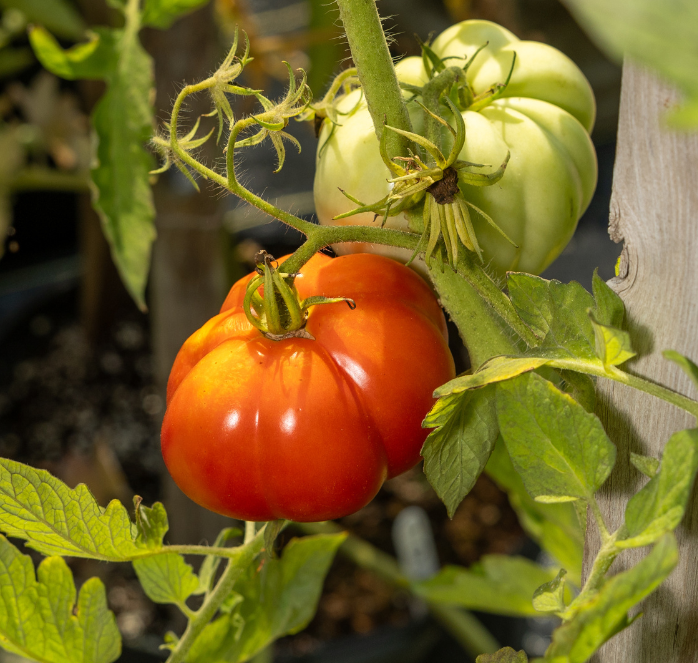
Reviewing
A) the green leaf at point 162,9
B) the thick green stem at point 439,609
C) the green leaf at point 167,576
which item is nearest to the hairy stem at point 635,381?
the green leaf at point 167,576

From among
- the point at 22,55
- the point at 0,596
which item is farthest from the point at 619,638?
the point at 22,55

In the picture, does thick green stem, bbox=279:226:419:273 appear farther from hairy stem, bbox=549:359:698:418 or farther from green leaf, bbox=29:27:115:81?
green leaf, bbox=29:27:115:81

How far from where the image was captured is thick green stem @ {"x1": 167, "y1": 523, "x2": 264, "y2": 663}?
1.15ft

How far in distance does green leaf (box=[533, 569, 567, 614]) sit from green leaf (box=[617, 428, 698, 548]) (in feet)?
0.13

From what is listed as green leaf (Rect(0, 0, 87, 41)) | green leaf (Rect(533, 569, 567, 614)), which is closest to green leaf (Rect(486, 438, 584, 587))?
green leaf (Rect(533, 569, 567, 614))

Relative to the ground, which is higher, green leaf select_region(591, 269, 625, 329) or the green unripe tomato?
the green unripe tomato

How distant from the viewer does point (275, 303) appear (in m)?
0.29

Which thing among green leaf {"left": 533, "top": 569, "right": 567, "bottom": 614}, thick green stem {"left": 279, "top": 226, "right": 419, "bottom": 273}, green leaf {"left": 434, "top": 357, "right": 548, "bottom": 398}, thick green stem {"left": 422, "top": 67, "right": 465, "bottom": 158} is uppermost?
thick green stem {"left": 422, "top": 67, "right": 465, "bottom": 158}

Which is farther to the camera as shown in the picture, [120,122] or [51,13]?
[51,13]

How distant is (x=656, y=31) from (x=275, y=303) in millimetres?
192

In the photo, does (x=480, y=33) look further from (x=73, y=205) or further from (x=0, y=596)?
(x=73, y=205)

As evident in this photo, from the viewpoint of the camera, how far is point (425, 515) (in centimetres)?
127

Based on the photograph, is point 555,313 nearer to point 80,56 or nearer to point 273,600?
point 273,600

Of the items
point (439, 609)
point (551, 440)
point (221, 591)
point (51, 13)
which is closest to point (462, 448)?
point (551, 440)
